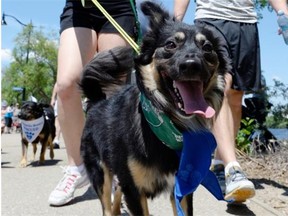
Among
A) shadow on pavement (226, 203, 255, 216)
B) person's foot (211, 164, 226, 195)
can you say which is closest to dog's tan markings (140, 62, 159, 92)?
shadow on pavement (226, 203, 255, 216)

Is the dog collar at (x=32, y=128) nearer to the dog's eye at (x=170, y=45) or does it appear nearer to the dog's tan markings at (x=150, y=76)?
the dog's tan markings at (x=150, y=76)

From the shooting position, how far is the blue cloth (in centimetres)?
310

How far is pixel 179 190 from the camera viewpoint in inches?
124

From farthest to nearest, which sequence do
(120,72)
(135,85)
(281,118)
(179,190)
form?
1. (281,118)
2. (120,72)
3. (135,85)
4. (179,190)

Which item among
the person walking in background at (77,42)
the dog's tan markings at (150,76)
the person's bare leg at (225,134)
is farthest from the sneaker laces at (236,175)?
the person walking in background at (77,42)

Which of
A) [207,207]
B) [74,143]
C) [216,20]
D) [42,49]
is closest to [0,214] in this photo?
[74,143]

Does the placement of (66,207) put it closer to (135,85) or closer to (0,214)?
(0,214)

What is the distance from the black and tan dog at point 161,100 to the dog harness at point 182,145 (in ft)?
0.13

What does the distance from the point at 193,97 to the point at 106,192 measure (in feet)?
4.61

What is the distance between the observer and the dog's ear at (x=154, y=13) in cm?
338

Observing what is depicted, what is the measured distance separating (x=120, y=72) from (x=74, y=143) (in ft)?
3.34

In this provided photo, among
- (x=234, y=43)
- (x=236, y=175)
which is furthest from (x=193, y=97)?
(x=234, y=43)

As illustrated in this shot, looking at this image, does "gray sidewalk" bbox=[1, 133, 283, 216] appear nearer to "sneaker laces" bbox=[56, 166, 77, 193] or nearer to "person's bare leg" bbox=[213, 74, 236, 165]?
"sneaker laces" bbox=[56, 166, 77, 193]

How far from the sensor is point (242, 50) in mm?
4867
